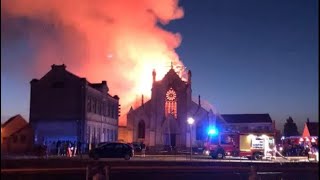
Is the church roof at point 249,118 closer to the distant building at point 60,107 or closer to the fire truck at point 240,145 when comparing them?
the distant building at point 60,107

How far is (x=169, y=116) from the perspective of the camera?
89750 millimetres

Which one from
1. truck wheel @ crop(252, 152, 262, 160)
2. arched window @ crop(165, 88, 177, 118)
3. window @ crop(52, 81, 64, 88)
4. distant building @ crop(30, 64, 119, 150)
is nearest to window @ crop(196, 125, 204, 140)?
arched window @ crop(165, 88, 177, 118)

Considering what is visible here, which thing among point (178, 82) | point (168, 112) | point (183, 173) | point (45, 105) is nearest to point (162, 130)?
point (168, 112)

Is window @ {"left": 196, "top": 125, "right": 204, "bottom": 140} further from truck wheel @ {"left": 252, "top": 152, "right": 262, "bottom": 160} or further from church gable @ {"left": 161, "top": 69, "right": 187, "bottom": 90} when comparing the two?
truck wheel @ {"left": 252, "top": 152, "right": 262, "bottom": 160}

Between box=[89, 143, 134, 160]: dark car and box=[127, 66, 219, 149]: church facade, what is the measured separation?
42417mm

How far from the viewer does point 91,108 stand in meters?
68.1

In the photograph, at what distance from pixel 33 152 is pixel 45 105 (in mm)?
18705

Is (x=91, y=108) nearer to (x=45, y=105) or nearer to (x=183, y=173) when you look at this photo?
(x=45, y=105)

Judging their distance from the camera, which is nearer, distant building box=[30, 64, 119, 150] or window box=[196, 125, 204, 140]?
distant building box=[30, 64, 119, 150]

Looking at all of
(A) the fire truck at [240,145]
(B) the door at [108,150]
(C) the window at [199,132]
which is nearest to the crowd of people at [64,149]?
(B) the door at [108,150]

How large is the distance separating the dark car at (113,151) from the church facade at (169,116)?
4242cm

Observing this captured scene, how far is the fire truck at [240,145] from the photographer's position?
154ft

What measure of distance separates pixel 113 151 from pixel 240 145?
1292 centimetres

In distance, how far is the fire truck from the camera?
46875 mm
